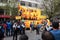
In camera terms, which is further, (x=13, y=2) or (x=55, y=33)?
(x=13, y=2)

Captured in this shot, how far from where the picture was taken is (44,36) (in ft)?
18.1

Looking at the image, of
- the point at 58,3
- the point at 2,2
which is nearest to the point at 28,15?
the point at 2,2

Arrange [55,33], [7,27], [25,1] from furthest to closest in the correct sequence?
[25,1]
[7,27]
[55,33]

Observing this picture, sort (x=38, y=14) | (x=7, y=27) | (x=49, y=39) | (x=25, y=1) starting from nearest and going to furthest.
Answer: (x=49, y=39)
(x=7, y=27)
(x=38, y=14)
(x=25, y=1)

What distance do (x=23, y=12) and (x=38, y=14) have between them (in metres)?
4.89

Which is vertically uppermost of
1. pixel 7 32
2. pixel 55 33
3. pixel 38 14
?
pixel 55 33

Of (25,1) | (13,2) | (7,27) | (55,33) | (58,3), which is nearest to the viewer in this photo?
(55,33)

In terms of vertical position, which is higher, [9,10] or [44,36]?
[44,36]

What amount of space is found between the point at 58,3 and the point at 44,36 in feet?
114

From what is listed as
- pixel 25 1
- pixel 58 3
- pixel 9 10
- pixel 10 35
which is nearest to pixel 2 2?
pixel 9 10

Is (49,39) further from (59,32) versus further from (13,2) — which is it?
(13,2)

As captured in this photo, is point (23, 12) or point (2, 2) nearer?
point (23, 12)

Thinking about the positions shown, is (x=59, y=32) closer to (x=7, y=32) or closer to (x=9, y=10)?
(x=7, y=32)

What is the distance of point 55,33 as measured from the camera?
257 inches
